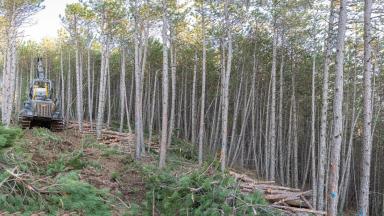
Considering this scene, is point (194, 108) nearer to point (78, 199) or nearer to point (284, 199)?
point (284, 199)

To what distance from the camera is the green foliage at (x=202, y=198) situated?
7.23m

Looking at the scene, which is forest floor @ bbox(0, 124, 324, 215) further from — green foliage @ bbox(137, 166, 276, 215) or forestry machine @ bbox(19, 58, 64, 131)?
forestry machine @ bbox(19, 58, 64, 131)

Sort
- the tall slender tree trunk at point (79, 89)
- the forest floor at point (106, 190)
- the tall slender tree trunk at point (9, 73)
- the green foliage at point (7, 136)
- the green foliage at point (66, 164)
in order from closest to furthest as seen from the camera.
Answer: the forest floor at point (106, 190), the green foliage at point (7, 136), the green foliage at point (66, 164), the tall slender tree trunk at point (9, 73), the tall slender tree trunk at point (79, 89)

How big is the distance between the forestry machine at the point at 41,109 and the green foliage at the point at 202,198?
9749 mm

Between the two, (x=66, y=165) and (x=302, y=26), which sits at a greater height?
(x=302, y=26)

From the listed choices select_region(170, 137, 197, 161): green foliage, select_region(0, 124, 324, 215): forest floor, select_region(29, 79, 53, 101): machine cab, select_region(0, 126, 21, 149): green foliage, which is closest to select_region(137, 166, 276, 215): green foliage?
select_region(0, 124, 324, 215): forest floor

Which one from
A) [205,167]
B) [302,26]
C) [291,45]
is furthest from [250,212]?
[291,45]

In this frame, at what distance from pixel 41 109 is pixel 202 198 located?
11.2 m

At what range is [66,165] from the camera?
878 cm

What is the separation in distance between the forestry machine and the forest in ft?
0.28

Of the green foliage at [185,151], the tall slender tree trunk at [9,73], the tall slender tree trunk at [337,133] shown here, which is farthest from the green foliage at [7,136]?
the green foliage at [185,151]

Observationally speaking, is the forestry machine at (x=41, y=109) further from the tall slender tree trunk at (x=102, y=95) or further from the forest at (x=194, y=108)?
the tall slender tree trunk at (x=102, y=95)

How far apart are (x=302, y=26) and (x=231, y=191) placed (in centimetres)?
1161

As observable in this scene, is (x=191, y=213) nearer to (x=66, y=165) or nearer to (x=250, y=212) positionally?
(x=250, y=212)
